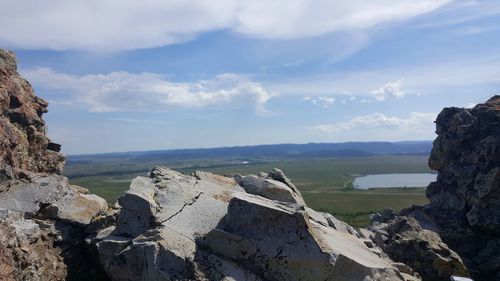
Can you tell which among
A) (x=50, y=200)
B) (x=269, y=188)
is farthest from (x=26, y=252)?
(x=269, y=188)

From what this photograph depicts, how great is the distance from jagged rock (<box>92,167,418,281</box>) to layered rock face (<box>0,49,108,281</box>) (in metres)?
1.49

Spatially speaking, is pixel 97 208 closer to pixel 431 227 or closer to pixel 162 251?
pixel 162 251

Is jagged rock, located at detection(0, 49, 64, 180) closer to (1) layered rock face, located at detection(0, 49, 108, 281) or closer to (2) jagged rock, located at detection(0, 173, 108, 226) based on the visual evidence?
(1) layered rock face, located at detection(0, 49, 108, 281)

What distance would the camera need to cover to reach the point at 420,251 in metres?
25.3

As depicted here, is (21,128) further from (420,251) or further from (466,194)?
(466,194)

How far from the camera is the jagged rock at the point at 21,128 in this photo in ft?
72.5

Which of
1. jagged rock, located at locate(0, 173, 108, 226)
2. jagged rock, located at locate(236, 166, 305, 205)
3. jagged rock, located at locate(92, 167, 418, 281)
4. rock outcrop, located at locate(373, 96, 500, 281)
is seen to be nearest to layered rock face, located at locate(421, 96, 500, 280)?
rock outcrop, located at locate(373, 96, 500, 281)

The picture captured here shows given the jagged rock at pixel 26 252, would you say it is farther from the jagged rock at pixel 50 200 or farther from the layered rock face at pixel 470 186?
the layered rock face at pixel 470 186

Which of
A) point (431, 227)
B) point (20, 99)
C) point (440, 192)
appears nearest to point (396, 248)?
point (431, 227)

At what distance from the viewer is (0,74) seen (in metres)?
24.3

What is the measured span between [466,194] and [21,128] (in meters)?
28.1

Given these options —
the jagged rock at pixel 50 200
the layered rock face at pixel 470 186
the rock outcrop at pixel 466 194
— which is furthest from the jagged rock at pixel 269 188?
the layered rock face at pixel 470 186

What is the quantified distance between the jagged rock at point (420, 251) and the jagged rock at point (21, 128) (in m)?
18.3

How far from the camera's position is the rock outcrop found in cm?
2873
